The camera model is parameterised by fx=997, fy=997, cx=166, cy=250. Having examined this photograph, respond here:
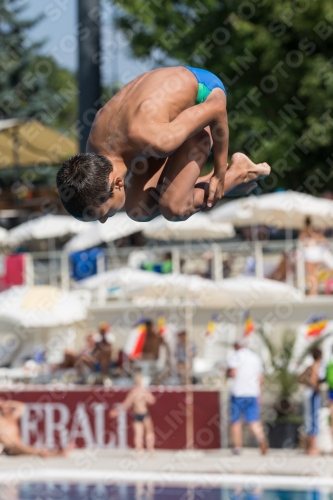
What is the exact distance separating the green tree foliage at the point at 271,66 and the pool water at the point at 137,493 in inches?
336

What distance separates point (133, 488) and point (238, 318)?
504 centimetres

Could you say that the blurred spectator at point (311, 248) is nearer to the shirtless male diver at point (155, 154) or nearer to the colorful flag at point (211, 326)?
the colorful flag at point (211, 326)

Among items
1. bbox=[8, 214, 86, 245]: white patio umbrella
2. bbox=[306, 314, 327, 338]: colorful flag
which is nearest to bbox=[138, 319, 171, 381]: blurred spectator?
bbox=[306, 314, 327, 338]: colorful flag

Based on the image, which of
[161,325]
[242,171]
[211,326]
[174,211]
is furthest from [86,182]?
[211,326]

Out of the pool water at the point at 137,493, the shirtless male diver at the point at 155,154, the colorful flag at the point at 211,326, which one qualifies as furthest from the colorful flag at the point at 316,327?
the shirtless male diver at the point at 155,154

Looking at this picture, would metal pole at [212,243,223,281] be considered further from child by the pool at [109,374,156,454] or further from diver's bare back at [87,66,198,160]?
diver's bare back at [87,66,198,160]

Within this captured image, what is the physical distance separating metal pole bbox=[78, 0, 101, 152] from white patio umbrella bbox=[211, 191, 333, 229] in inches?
176

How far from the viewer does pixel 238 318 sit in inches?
697

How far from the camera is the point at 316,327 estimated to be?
16.8 m

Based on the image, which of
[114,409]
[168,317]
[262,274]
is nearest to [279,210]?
[262,274]

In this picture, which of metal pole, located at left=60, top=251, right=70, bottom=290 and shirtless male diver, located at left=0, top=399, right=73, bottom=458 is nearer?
shirtless male diver, located at left=0, top=399, right=73, bottom=458

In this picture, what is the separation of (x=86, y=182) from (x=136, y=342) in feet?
38.1

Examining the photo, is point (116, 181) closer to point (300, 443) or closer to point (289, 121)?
point (300, 443)

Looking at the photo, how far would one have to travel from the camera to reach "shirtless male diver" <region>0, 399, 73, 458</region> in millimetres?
14922
